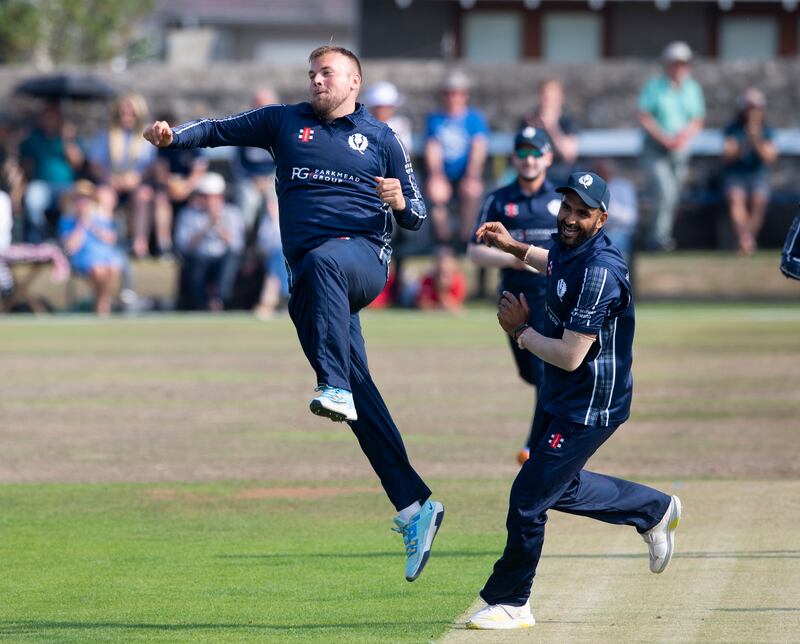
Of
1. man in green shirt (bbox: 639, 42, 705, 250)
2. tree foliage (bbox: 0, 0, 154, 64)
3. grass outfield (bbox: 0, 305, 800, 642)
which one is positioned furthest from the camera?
tree foliage (bbox: 0, 0, 154, 64)

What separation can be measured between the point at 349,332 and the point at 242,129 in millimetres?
1070

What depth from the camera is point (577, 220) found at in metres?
6.77

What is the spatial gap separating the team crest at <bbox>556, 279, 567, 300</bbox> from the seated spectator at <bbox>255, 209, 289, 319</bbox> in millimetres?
14274

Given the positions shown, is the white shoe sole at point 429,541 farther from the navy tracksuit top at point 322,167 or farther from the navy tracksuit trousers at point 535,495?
the navy tracksuit top at point 322,167

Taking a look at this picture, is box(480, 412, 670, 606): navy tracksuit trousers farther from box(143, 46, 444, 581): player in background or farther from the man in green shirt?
the man in green shirt

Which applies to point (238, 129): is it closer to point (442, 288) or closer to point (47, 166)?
point (442, 288)

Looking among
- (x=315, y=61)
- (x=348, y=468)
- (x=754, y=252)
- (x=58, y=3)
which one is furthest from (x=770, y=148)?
(x=58, y=3)

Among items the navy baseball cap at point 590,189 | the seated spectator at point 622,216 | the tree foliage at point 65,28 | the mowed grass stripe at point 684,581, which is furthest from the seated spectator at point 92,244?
the tree foliage at point 65,28

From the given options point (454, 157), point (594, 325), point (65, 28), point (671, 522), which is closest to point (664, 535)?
point (671, 522)

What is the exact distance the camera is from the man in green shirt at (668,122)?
2295 centimetres

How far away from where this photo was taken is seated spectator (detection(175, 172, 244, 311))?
837 inches

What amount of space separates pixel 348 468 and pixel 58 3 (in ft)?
120

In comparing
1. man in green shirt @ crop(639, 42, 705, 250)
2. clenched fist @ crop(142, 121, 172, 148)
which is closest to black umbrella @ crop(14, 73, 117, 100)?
man in green shirt @ crop(639, 42, 705, 250)

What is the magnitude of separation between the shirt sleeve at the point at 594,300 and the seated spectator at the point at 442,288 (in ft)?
47.7
